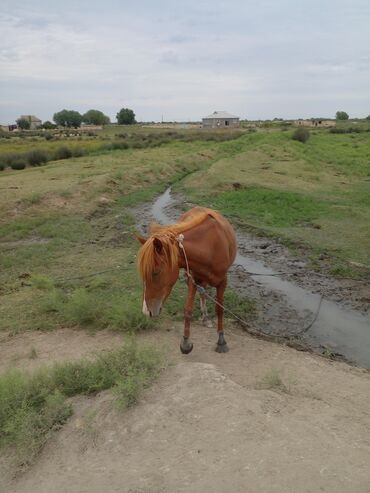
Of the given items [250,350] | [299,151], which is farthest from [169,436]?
[299,151]

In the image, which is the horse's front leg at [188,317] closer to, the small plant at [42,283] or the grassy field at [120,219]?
the grassy field at [120,219]

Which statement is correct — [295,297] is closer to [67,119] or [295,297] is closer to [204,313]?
[204,313]

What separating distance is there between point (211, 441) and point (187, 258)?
2.14 m

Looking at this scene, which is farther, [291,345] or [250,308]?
[250,308]

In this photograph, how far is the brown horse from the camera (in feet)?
13.9

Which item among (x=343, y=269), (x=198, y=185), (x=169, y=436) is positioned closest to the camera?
(x=169, y=436)

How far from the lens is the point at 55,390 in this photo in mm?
4090

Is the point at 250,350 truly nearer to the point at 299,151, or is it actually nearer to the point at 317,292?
the point at 317,292

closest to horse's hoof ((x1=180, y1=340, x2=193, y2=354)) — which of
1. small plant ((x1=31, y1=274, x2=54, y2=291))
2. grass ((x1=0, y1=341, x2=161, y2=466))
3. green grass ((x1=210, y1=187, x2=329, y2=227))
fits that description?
grass ((x1=0, y1=341, x2=161, y2=466))

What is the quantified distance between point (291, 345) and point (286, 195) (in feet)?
34.4

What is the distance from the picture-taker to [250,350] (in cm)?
580

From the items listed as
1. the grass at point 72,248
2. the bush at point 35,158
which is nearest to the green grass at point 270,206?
the grass at point 72,248

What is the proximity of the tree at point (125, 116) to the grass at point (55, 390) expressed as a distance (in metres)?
100

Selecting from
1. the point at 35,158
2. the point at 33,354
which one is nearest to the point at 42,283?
the point at 33,354
